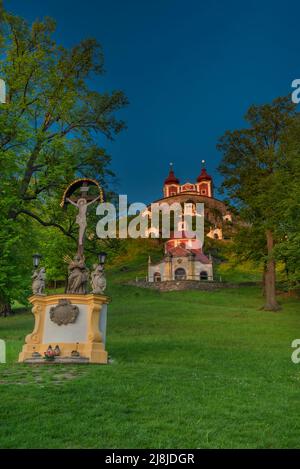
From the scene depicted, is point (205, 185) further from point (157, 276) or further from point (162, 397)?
point (162, 397)

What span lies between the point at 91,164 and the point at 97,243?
4.81 meters

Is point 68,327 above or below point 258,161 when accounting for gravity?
below

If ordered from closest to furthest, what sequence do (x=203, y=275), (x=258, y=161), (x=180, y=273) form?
(x=258, y=161) < (x=203, y=275) < (x=180, y=273)

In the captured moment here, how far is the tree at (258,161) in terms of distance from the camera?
118 ft

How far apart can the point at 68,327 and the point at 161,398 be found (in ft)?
20.7

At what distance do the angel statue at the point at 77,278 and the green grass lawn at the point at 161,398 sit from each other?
9.01ft

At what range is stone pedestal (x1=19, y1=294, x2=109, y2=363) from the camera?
1484cm

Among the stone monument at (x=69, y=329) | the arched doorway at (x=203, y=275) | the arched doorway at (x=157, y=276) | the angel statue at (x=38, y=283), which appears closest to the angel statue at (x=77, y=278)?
the stone monument at (x=69, y=329)

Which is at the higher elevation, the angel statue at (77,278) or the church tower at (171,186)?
the church tower at (171,186)

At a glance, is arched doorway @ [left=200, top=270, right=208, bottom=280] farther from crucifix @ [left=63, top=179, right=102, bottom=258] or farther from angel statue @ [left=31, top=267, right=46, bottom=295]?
angel statue @ [left=31, top=267, right=46, bottom=295]

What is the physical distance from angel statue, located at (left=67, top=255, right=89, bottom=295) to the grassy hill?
2.89m

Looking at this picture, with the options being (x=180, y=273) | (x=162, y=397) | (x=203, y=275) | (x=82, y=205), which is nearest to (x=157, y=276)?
(x=180, y=273)

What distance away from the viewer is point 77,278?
16.0 m

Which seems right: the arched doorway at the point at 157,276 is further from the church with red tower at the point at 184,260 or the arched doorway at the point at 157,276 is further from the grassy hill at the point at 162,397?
the grassy hill at the point at 162,397
